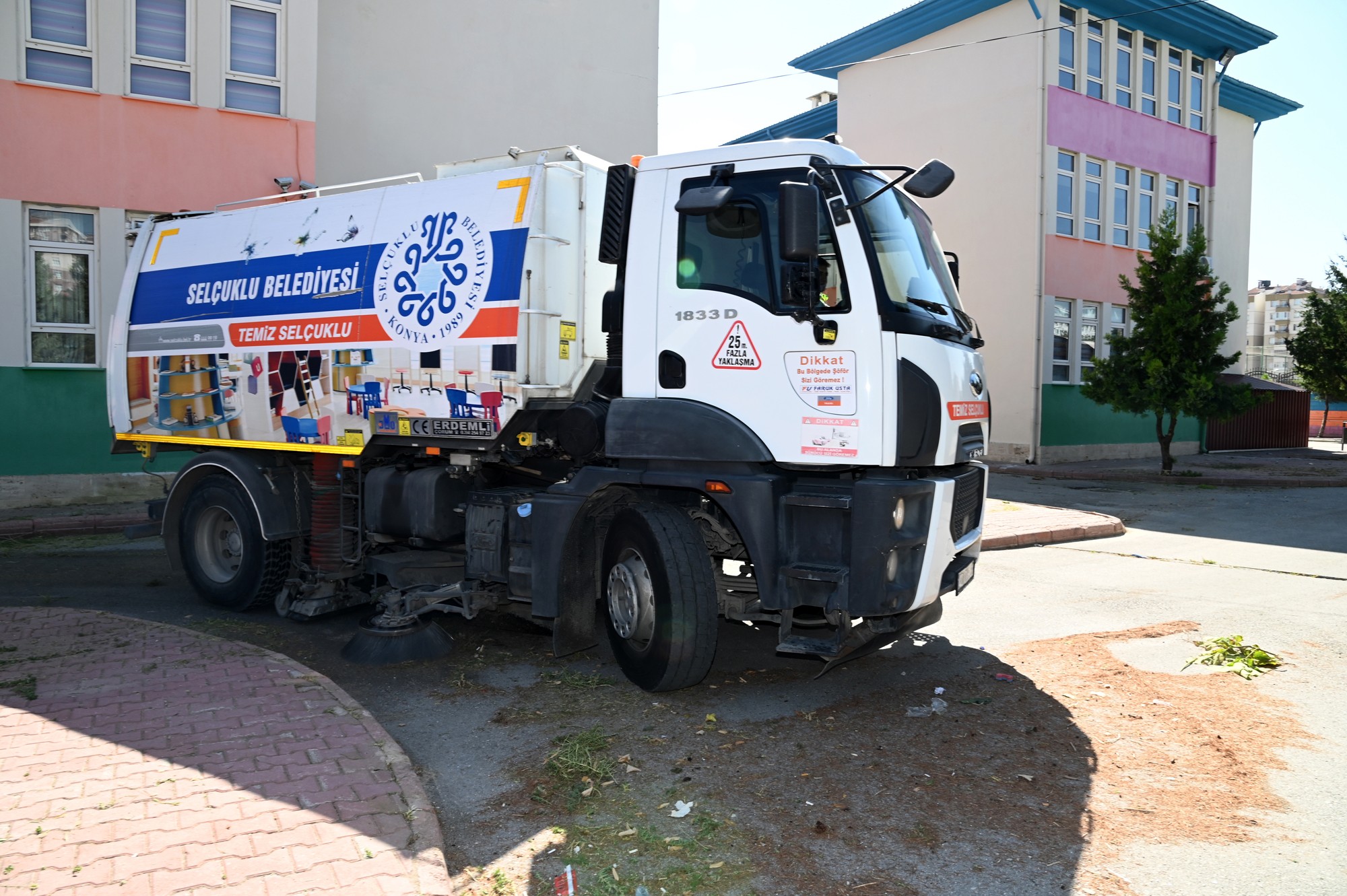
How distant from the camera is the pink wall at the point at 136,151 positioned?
13.1m

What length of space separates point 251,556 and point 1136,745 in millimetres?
6191

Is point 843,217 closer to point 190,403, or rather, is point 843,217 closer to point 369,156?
point 190,403

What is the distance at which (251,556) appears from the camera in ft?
25.1

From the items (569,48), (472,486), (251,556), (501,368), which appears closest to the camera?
(501,368)

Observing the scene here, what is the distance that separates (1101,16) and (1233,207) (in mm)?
8927

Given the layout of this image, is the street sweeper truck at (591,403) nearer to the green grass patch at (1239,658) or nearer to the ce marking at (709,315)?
the ce marking at (709,315)

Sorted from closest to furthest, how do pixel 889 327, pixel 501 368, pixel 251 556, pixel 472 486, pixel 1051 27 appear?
pixel 889 327
pixel 501 368
pixel 472 486
pixel 251 556
pixel 1051 27

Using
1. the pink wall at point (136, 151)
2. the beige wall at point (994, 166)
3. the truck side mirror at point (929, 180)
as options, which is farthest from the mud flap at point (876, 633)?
the beige wall at point (994, 166)

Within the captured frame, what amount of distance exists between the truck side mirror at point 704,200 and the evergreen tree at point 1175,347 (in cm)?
1698

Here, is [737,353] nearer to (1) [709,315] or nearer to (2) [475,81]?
(1) [709,315]

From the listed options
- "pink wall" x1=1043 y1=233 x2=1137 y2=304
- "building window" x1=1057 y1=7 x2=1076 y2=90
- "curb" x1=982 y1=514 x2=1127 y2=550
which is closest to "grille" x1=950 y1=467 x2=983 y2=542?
"curb" x1=982 y1=514 x2=1127 y2=550

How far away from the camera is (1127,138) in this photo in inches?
1018

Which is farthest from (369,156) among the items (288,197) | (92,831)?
(92,831)

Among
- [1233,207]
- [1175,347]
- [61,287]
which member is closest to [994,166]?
[1175,347]
